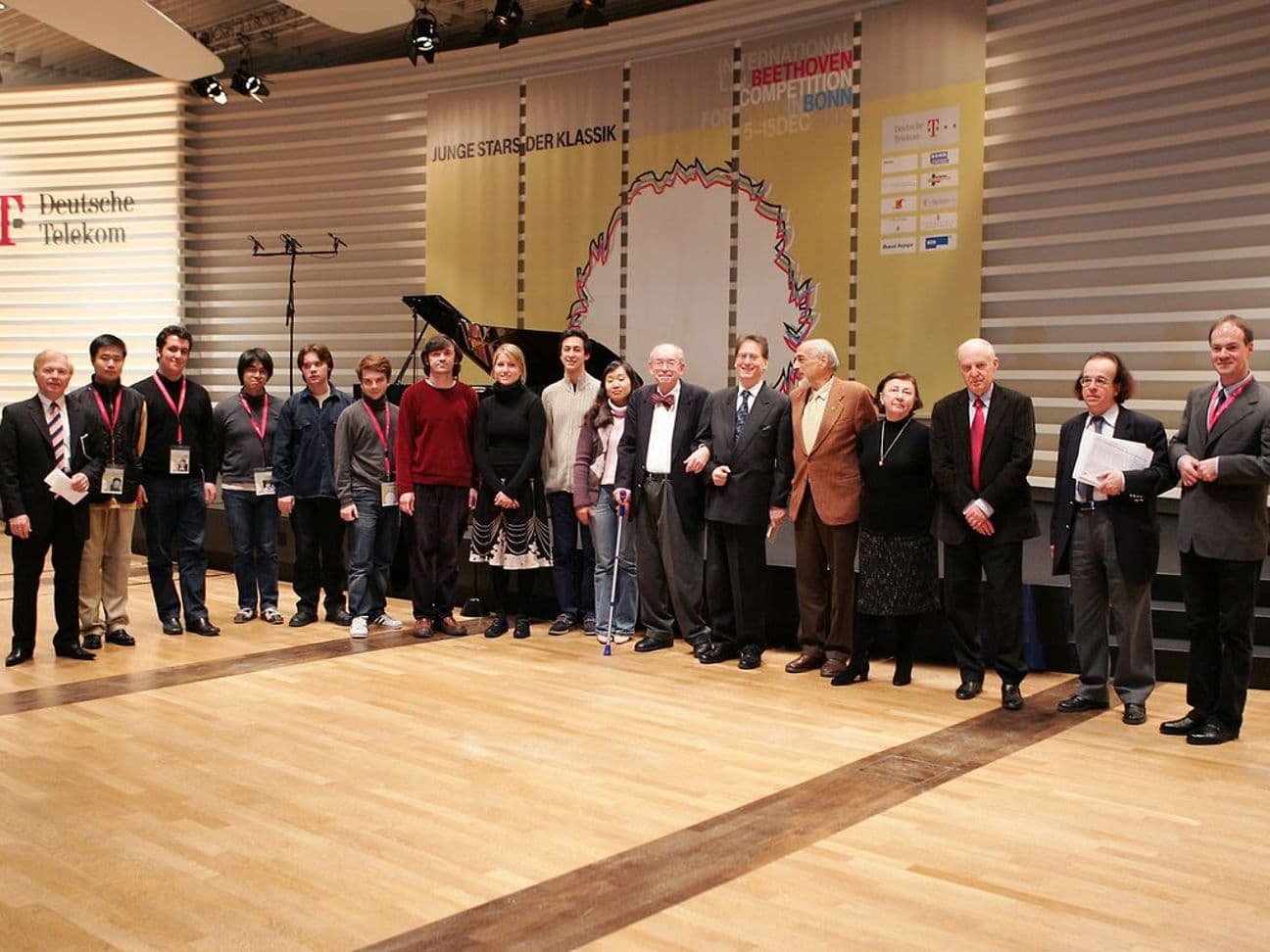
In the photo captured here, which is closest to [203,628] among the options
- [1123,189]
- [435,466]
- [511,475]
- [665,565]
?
[435,466]

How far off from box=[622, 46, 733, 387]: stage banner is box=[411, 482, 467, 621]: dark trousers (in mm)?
3562

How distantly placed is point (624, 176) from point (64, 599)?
Result: 19.0 feet

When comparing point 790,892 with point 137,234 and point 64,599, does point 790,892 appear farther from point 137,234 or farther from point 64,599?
point 137,234

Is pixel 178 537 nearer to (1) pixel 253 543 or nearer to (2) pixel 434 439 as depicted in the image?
(1) pixel 253 543

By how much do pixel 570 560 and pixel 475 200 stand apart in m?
5.20

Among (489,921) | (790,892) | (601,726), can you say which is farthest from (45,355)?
A: (790,892)

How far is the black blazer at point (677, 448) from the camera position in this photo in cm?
579

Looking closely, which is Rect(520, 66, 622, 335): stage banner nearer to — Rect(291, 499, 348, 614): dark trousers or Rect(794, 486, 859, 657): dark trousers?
Rect(291, 499, 348, 614): dark trousers

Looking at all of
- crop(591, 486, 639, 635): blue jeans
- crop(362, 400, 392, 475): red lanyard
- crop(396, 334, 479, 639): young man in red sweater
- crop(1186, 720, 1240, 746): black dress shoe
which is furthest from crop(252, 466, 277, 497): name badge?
crop(1186, 720, 1240, 746): black dress shoe

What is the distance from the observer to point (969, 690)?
5.03 meters

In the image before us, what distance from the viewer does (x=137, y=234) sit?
11.6 m

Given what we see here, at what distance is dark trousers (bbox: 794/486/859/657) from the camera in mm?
5352

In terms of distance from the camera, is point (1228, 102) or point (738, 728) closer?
point (738, 728)

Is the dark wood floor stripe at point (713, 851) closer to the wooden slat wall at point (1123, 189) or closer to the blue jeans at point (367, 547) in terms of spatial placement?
the blue jeans at point (367, 547)
